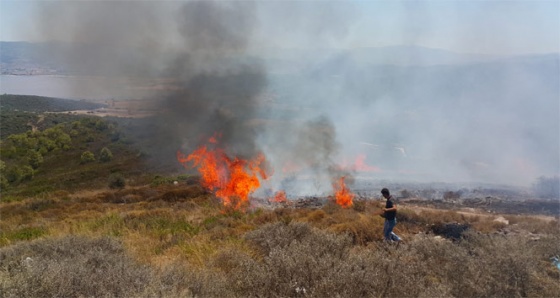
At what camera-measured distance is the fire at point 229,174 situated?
55.3ft


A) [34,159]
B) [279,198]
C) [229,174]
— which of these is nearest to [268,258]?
[279,198]

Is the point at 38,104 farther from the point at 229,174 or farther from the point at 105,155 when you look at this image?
the point at 229,174

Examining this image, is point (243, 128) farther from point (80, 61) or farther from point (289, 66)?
point (289, 66)

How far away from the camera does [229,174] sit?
18.6 metres

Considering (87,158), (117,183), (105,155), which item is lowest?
(117,183)

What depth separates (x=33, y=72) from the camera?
28.9 metres

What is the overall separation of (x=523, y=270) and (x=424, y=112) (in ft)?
98.4

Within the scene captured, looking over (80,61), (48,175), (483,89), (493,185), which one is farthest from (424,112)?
(48,175)

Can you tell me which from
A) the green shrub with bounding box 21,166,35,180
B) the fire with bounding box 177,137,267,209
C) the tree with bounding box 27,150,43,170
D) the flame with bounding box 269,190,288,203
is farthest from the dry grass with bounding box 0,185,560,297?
the tree with bounding box 27,150,43,170

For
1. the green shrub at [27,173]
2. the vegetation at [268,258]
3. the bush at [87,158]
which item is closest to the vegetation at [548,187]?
the vegetation at [268,258]

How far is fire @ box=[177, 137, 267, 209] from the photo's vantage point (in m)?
Result: 16.9

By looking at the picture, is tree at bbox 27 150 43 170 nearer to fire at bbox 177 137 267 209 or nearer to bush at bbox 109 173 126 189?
bush at bbox 109 173 126 189

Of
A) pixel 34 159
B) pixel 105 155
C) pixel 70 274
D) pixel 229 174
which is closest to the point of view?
pixel 70 274

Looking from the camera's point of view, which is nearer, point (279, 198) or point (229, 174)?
point (279, 198)
